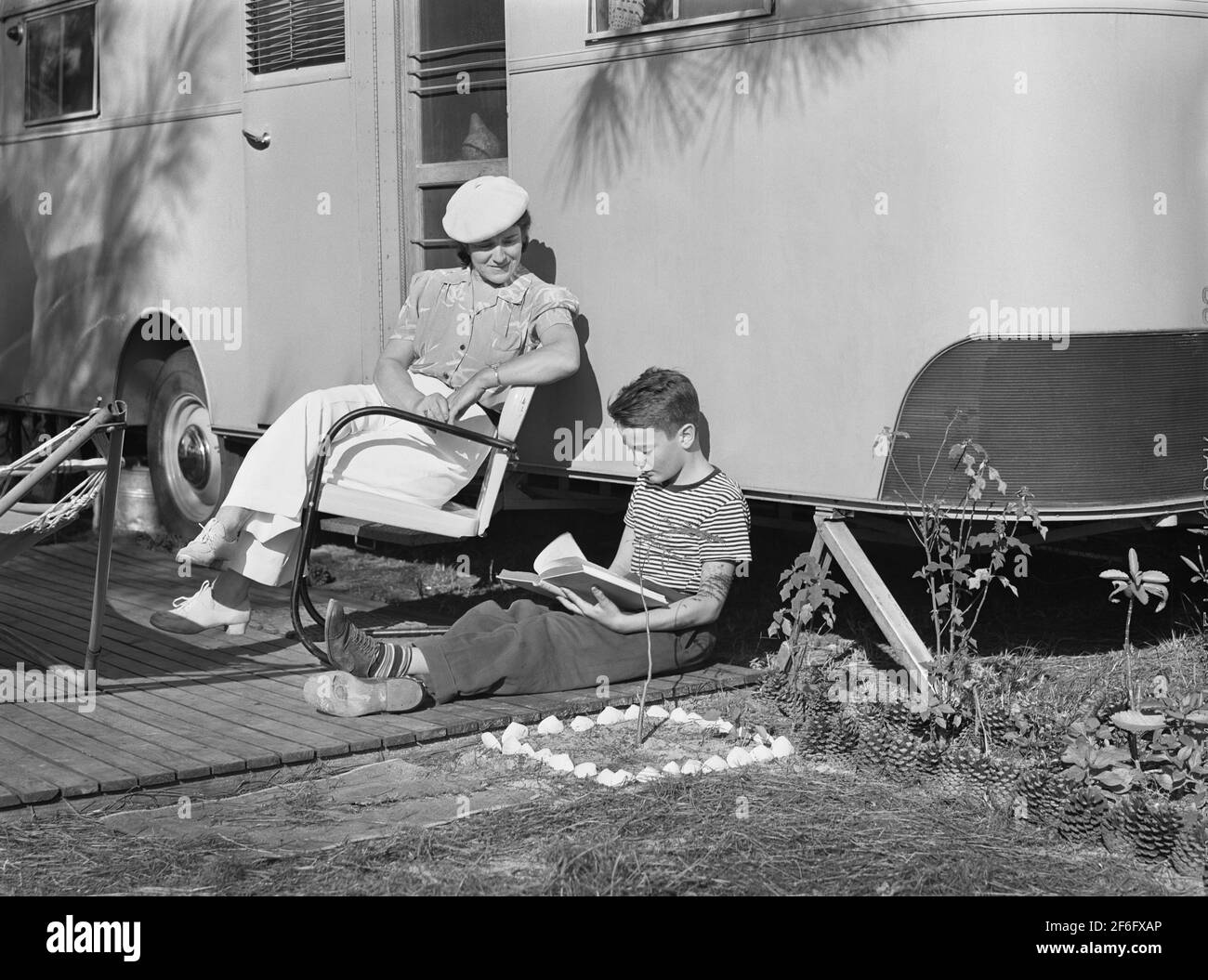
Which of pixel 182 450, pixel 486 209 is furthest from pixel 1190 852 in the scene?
pixel 182 450

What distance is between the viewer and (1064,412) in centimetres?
441

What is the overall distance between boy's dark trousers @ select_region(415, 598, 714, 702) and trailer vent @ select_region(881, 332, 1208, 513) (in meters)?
1.05

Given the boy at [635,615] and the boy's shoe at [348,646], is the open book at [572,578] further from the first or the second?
the boy's shoe at [348,646]

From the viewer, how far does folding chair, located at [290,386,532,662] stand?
4828mm

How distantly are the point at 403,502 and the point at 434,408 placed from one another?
35 cm

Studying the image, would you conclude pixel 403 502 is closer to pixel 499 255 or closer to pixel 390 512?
pixel 390 512

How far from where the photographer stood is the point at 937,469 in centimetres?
450

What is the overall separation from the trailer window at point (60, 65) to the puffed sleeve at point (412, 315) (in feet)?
10.1

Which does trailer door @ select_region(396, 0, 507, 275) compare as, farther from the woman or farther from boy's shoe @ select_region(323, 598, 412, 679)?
boy's shoe @ select_region(323, 598, 412, 679)

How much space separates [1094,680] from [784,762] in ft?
3.77

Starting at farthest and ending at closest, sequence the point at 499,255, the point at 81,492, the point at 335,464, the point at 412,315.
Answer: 1. the point at 412,315
2. the point at 499,255
3. the point at 335,464
4. the point at 81,492
